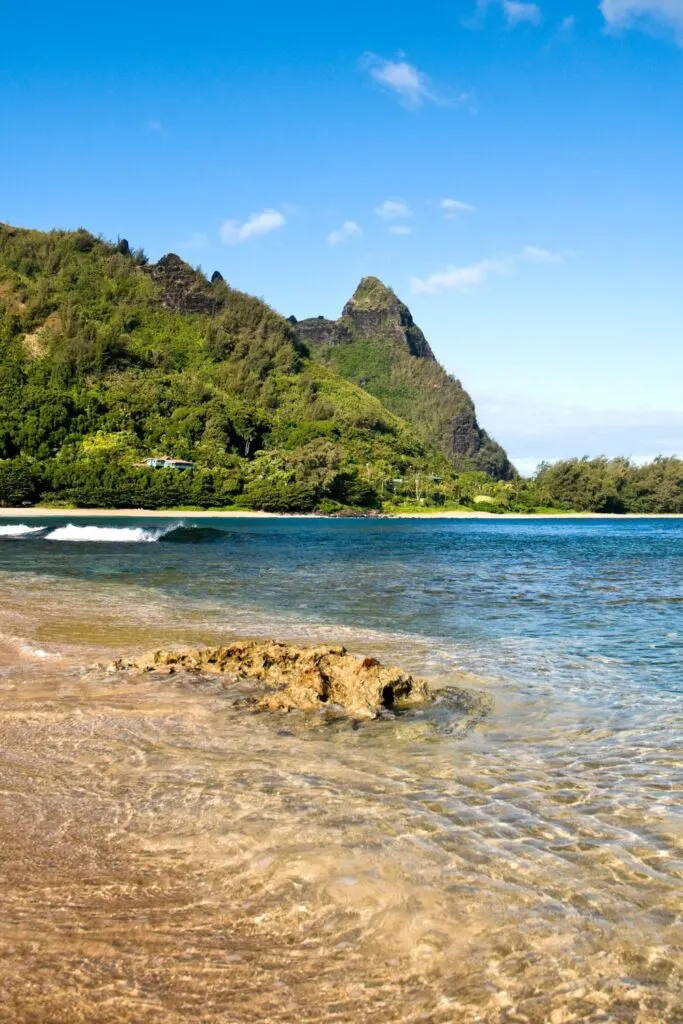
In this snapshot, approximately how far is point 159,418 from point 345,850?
13842 cm

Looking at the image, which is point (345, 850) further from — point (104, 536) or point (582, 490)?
point (582, 490)

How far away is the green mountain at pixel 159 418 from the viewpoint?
361 ft

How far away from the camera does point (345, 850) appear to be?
4.53m

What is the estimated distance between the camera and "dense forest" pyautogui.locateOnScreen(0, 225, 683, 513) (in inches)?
4407

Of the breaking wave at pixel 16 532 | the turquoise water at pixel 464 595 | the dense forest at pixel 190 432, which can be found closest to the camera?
the turquoise water at pixel 464 595

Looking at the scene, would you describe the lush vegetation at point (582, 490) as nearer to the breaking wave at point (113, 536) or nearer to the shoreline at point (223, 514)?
the shoreline at point (223, 514)

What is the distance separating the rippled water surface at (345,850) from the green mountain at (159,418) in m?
101

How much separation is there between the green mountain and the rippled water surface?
100696mm

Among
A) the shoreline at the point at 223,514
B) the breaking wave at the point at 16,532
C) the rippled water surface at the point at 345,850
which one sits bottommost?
the breaking wave at the point at 16,532

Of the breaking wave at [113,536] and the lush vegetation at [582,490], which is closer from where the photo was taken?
the breaking wave at [113,536]

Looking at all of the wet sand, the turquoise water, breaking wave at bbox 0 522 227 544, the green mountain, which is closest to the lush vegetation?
the green mountain

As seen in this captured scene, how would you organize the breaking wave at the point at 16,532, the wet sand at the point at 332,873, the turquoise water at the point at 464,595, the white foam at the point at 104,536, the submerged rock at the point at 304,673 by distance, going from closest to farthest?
1. the wet sand at the point at 332,873
2. the submerged rock at the point at 304,673
3. the turquoise water at the point at 464,595
4. the white foam at the point at 104,536
5. the breaking wave at the point at 16,532

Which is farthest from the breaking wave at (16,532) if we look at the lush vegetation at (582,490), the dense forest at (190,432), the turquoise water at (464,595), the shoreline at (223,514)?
the lush vegetation at (582,490)

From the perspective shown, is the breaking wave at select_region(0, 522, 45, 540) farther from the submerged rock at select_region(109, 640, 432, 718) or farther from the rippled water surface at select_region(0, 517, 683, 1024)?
the rippled water surface at select_region(0, 517, 683, 1024)
